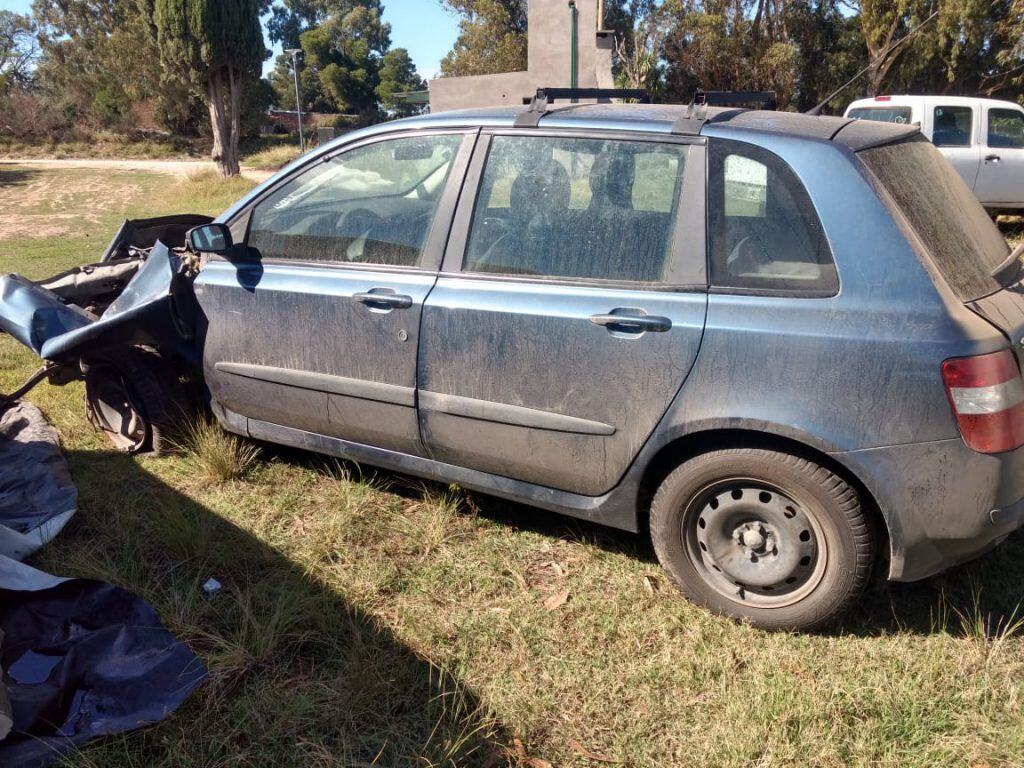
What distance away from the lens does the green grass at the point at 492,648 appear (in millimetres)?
2459

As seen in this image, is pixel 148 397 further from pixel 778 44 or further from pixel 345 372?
pixel 778 44

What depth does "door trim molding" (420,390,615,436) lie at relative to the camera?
10.0 ft

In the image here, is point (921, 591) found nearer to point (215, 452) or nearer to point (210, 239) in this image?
point (215, 452)

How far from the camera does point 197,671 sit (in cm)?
270

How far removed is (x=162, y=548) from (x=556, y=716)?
76.5 inches

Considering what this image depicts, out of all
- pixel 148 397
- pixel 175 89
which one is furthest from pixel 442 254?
pixel 175 89

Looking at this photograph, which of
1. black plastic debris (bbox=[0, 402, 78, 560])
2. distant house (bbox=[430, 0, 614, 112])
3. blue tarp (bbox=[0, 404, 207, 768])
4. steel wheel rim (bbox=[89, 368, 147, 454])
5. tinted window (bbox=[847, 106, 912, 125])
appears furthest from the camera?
distant house (bbox=[430, 0, 614, 112])

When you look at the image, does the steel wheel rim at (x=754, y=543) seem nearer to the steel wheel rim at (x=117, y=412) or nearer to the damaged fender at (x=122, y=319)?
the damaged fender at (x=122, y=319)

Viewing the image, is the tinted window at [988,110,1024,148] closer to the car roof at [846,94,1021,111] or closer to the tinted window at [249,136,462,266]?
the car roof at [846,94,1021,111]

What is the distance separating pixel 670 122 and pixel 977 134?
10313mm

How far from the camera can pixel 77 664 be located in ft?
8.83

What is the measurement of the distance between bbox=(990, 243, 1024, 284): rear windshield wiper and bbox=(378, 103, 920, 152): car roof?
587mm

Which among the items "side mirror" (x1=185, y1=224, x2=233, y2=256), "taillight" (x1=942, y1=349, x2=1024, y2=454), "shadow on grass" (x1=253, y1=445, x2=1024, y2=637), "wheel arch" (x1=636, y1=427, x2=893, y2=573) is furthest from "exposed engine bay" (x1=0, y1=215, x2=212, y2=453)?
"taillight" (x1=942, y1=349, x2=1024, y2=454)

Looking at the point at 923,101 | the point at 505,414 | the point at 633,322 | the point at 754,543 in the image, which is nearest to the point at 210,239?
the point at 505,414
